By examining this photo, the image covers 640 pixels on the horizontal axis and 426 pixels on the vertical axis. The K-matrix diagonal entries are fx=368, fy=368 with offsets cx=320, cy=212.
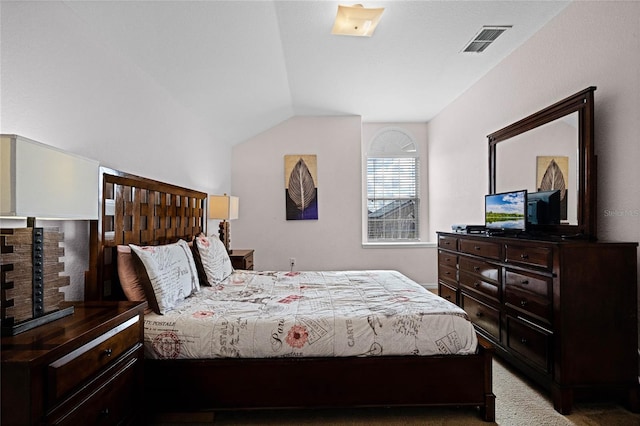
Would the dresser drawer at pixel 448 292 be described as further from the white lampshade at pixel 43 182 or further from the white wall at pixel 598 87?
the white lampshade at pixel 43 182

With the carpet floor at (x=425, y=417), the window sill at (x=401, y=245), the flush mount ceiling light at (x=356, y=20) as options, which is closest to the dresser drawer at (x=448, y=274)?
the carpet floor at (x=425, y=417)

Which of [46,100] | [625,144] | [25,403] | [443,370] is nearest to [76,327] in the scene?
[25,403]

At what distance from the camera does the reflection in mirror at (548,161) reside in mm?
2705

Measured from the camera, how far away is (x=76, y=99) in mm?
2090

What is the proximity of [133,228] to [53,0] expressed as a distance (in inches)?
55.9

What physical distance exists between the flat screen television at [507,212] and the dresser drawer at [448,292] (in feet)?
2.41

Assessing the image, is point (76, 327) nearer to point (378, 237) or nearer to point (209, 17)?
point (209, 17)

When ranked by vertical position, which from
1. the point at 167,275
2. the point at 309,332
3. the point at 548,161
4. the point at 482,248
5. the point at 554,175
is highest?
the point at 548,161

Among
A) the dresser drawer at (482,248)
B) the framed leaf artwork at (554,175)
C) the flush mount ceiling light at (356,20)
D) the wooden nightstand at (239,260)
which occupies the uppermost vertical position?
the flush mount ceiling light at (356,20)

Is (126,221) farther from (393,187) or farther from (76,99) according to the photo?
(393,187)

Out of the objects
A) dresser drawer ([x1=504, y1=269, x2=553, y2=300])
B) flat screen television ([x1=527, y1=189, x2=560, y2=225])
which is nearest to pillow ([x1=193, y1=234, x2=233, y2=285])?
dresser drawer ([x1=504, y1=269, x2=553, y2=300])

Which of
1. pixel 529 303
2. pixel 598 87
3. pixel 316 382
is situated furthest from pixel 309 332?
pixel 598 87

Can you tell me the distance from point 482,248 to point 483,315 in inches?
22.4

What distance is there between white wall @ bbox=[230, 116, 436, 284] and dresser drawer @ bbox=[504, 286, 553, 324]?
2.94 metres
